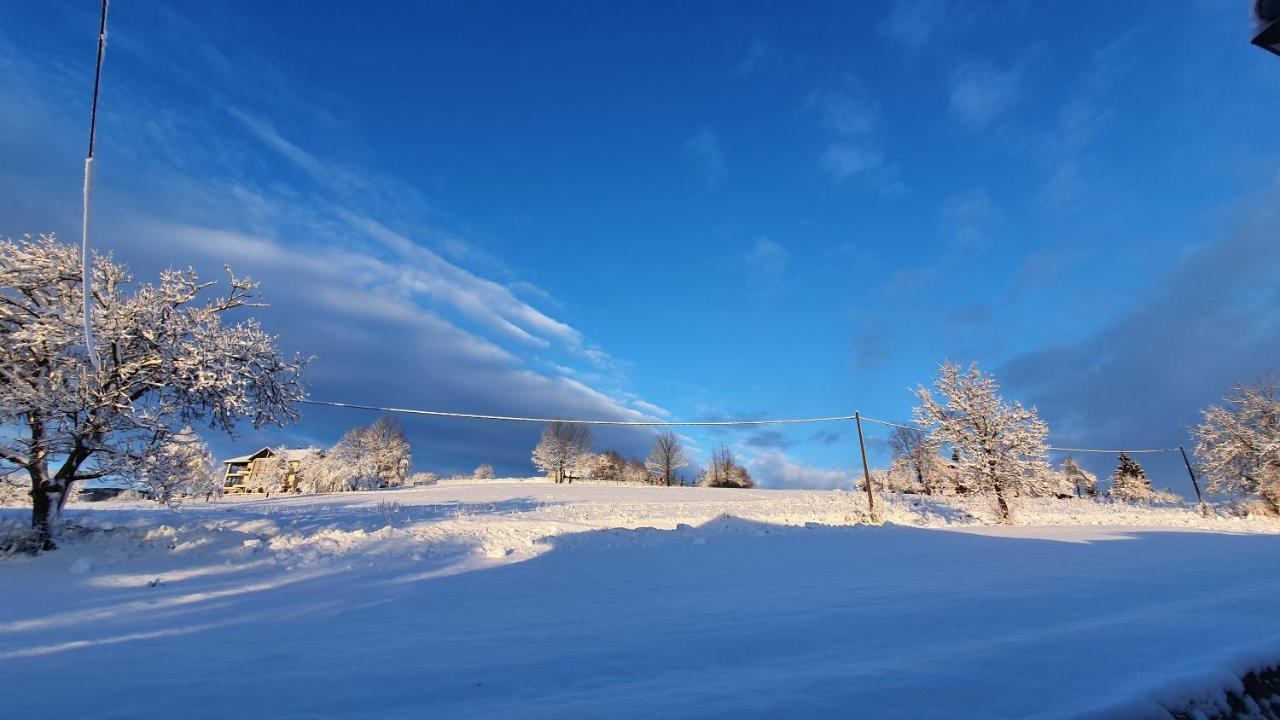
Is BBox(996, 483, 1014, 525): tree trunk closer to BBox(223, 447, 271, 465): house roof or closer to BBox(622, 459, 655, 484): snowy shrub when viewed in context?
BBox(622, 459, 655, 484): snowy shrub

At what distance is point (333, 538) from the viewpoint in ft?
39.9

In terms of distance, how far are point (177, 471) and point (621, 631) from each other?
1315 cm

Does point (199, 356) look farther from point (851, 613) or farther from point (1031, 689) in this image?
point (1031, 689)

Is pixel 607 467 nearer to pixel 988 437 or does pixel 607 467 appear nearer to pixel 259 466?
pixel 259 466

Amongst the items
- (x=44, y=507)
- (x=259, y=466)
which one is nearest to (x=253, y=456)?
(x=259, y=466)

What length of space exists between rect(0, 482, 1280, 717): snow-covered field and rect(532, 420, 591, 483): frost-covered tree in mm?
70012

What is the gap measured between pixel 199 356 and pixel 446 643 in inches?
484

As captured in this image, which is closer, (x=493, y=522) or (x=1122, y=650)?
(x=1122, y=650)

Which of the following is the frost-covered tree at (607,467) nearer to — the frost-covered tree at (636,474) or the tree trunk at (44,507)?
the frost-covered tree at (636,474)

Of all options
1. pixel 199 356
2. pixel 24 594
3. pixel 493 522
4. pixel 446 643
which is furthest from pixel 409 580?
pixel 199 356

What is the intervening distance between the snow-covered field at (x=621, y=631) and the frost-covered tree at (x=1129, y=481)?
255ft

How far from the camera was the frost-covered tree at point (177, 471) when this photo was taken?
453 inches

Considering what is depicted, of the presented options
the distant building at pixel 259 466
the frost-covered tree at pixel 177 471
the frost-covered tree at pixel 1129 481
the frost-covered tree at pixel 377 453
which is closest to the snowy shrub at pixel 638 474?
the frost-covered tree at pixel 377 453

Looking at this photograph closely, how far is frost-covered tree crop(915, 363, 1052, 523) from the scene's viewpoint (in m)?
26.1
